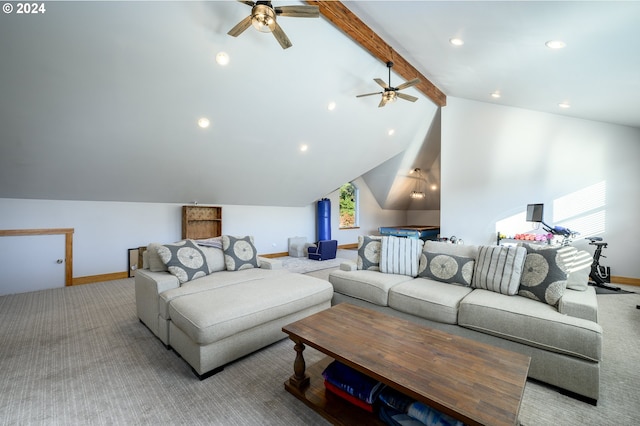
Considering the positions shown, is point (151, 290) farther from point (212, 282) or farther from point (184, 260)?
point (212, 282)

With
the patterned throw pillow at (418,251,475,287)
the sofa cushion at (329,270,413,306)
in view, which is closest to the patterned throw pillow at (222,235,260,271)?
the sofa cushion at (329,270,413,306)

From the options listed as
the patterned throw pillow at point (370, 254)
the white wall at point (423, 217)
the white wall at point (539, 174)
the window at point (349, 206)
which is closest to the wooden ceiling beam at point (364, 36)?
the white wall at point (539, 174)

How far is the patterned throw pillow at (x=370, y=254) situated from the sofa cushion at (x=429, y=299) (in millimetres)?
544

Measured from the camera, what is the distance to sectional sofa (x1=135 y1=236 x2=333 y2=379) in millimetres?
2078

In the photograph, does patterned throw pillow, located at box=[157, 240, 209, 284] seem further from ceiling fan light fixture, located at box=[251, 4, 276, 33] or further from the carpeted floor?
ceiling fan light fixture, located at box=[251, 4, 276, 33]

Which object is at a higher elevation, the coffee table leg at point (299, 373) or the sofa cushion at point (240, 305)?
the sofa cushion at point (240, 305)

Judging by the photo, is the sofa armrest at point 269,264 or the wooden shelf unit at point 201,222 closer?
the sofa armrest at point 269,264

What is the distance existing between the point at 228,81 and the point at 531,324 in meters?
4.09

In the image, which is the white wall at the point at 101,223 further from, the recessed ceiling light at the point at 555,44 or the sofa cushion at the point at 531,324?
the recessed ceiling light at the point at 555,44

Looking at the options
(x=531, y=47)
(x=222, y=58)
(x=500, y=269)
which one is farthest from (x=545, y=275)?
(x=222, y=58)

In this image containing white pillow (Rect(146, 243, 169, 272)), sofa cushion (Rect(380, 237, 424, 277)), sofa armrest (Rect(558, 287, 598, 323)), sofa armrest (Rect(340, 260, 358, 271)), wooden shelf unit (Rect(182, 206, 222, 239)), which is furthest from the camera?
wooden shelf unit (Rect(182, 206, 222, 239))

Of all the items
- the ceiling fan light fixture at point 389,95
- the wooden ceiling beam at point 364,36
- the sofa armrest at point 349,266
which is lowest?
the sofa armrest at point 349,266

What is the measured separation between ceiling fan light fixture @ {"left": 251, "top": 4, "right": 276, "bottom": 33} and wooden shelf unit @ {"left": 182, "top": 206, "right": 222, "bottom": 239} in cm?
422

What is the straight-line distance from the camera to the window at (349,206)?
369 inches
